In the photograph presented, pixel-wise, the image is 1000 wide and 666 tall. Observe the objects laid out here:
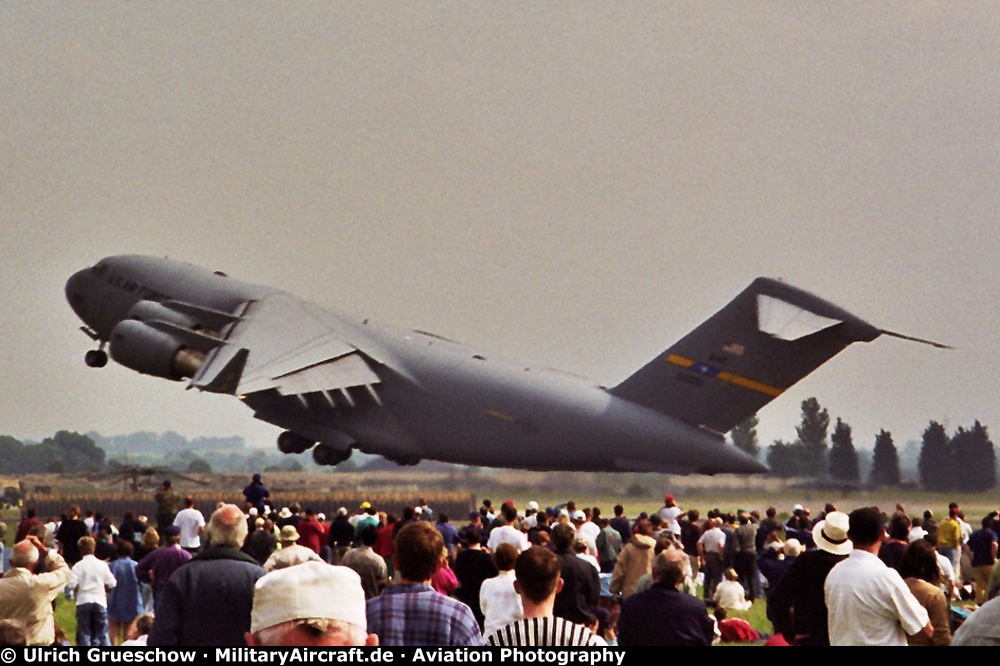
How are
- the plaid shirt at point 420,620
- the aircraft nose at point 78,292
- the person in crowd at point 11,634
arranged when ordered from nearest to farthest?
the person in crowd at point 11,634 → the plaid shirt at point 420,620 → the aircraft nose at point 78,292

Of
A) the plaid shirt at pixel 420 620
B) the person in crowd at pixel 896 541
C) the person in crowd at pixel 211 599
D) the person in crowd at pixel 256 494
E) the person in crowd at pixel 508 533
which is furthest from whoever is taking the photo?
the person in crowd at pixel 256 494

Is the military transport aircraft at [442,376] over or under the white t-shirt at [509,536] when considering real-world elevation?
over

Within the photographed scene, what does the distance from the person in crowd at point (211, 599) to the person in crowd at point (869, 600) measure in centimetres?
345

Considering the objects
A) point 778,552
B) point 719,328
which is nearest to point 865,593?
point 778,552

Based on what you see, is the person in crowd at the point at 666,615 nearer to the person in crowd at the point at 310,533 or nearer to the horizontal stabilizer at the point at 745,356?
the person in crowd at the point at 310,533

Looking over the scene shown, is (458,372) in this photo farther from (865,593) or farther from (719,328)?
(865,593)

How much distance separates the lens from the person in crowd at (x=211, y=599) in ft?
28.0

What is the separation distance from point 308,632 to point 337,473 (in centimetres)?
3866

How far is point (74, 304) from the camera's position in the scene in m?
38.7

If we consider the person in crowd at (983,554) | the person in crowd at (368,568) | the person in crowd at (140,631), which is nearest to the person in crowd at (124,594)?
the person in crowd at (368,568)

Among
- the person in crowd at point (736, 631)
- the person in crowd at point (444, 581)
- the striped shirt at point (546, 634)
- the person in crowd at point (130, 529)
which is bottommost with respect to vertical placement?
the person in crowd at point (736, 631)

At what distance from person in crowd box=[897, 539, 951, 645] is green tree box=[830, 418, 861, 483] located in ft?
73.8

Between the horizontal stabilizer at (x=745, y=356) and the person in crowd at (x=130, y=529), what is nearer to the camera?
the person in crowd at (x=130, y=529)

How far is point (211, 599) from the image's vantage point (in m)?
8.61
